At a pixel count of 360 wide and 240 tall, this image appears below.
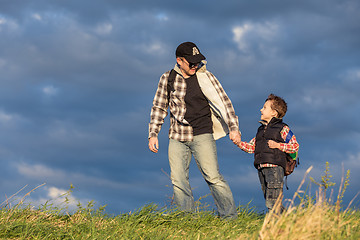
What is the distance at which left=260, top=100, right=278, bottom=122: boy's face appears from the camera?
737 centimetres

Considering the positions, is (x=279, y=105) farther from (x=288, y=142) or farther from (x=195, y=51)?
(x=195, y=51)

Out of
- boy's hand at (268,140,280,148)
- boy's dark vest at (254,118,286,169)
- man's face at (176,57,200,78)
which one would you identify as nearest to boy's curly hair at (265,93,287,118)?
boy's dark vest at (254,118,286,169)

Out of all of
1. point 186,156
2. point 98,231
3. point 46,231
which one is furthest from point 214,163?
point 46,231

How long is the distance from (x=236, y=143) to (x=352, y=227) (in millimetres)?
2208

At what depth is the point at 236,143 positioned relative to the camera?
7.32m

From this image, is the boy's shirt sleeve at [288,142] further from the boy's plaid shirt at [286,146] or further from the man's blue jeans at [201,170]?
the man's blue jeans at [201,170]

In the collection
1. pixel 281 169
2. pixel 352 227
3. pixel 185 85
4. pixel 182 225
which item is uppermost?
pixel 185 85

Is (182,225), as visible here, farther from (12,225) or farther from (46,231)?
(12,225)

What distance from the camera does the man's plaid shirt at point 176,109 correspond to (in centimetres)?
732

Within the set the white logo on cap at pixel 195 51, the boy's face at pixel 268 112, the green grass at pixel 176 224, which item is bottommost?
the green grass at pixel 176 224

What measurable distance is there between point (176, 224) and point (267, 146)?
1874mm

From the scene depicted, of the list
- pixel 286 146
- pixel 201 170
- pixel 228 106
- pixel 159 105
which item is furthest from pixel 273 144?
pixel 159 105

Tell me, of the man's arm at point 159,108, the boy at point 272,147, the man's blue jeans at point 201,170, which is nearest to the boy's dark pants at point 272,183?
the boy at point 272,147

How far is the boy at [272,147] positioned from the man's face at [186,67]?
130 cm
